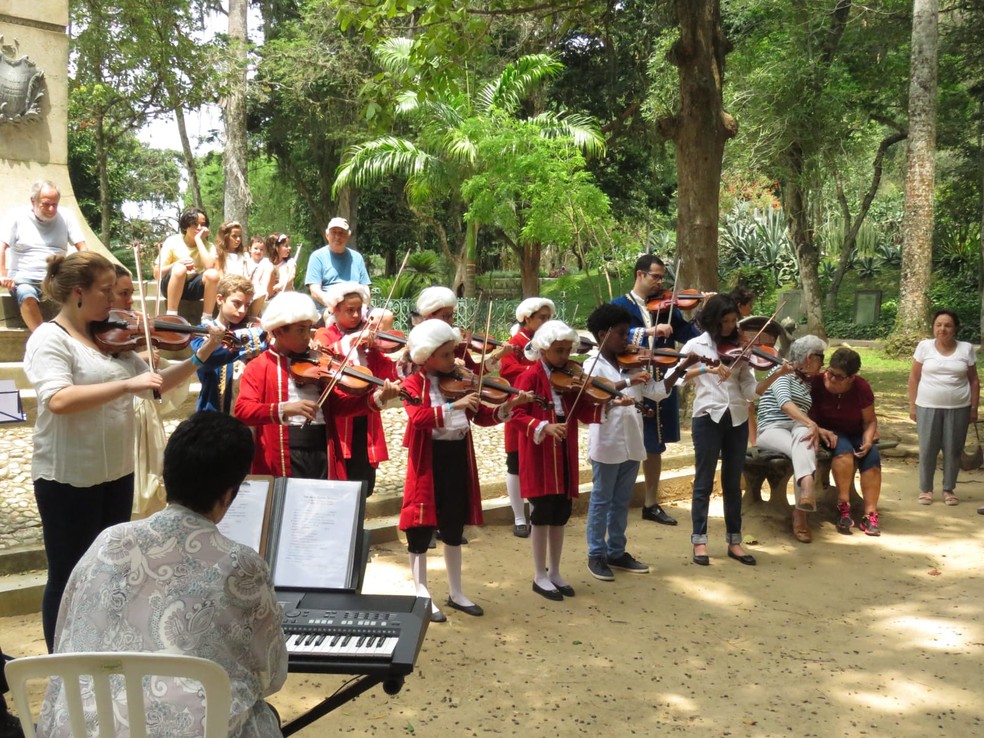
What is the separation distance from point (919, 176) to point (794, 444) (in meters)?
10.3

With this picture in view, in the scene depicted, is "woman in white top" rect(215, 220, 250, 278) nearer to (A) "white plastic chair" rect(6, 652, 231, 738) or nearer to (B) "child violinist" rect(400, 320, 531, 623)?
(B) "child violinist" rect(400, 320, 531, 623)

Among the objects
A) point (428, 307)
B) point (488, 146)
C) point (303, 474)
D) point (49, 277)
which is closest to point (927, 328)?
point (488, 146)

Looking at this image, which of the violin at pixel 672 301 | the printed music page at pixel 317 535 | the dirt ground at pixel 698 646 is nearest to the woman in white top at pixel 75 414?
the printed music page at pixel 317 535

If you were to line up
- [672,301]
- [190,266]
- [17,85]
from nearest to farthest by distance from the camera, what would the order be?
[672,301], [190,266], [17,85]

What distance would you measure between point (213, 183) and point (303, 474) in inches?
1538

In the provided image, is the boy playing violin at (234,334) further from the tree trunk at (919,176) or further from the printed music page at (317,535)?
the tree trunk at (919,176)

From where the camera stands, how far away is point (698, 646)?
4.76 meters

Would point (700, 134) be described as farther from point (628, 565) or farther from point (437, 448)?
point (437, 448)

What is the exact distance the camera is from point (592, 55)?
20.4 meters

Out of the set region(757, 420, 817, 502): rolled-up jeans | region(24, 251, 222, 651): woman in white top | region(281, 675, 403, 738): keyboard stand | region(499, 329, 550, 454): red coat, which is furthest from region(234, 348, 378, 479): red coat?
region(757, 420, 817, 502): rolled-up jeans

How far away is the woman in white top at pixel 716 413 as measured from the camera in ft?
19.3

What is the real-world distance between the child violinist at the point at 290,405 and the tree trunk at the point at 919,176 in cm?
1311

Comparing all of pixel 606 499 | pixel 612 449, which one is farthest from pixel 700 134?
pixel 606 499

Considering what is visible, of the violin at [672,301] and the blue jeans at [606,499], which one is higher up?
the violin at [672,301]
